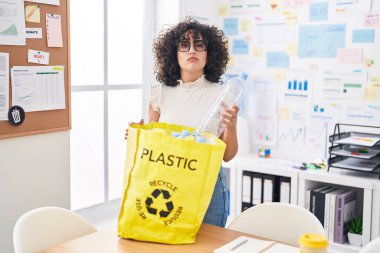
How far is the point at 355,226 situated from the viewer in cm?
296

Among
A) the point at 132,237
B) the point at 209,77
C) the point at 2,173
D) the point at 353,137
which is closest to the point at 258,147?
the point at 353,137

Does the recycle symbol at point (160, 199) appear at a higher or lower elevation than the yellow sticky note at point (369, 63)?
lower

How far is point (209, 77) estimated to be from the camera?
80.8 inches

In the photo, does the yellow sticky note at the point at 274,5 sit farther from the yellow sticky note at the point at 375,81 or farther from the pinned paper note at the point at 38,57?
the pinned paper note at the point at 38,57

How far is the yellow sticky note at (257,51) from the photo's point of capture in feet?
11.7

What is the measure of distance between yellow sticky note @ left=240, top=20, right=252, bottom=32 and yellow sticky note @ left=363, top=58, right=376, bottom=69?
0.89 m

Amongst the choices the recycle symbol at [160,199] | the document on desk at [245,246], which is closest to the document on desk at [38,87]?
the recycle symbol at [160,199]

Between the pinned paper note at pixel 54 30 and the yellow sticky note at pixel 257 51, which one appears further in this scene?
the yellow sticky note at pixel 257 51

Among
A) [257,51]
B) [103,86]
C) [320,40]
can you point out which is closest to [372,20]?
[320,40]

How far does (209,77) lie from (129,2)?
4.48 feet

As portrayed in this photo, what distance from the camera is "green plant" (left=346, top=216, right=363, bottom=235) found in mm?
2932

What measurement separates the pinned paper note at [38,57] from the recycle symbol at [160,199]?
3.77 feet

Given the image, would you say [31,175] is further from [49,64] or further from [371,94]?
[371,94]

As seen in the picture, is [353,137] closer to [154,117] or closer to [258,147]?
[258,147]
